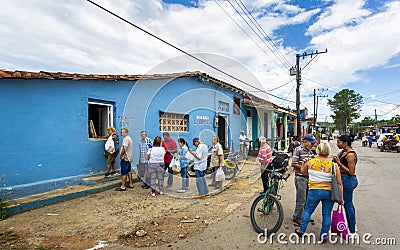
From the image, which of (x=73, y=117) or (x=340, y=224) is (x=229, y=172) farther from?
(x=73, y=117)

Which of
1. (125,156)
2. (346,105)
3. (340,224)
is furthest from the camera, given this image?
(346,105)

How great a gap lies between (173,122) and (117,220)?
17.7ft

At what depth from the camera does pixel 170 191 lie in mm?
6574

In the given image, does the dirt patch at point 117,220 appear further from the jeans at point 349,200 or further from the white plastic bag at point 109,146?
the jeans at point 349,200

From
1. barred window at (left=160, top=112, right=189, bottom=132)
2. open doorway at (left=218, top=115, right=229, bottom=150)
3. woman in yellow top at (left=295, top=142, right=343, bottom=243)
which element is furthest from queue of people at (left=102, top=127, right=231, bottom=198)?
open doorway at (left=218, top=115, right=229, bottom=150)

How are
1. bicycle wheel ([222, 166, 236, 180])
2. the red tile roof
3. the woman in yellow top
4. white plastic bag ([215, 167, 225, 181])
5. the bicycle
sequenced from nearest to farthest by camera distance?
the woman in yellow top < the bicycle < the red tile roof < white plastic bag ([215, 167, 225, 181]) < bicycle wheel ([222, 166, 236, 180])

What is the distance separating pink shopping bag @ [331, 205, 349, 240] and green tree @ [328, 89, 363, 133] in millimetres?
56785

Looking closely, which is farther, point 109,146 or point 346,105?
point 346,105

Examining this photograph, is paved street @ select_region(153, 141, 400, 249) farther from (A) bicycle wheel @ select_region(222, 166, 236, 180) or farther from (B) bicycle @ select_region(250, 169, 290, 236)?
(A) bicycle wheel @ select_region(222, 166, 236, 180)

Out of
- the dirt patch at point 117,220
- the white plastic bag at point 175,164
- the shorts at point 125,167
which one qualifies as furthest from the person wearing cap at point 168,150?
the shorts at point 125,167

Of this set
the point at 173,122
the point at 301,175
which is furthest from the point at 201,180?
the point at 173,122

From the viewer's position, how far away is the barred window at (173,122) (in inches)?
356

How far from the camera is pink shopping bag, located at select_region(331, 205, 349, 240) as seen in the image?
143 inches

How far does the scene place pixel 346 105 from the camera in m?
52.6
